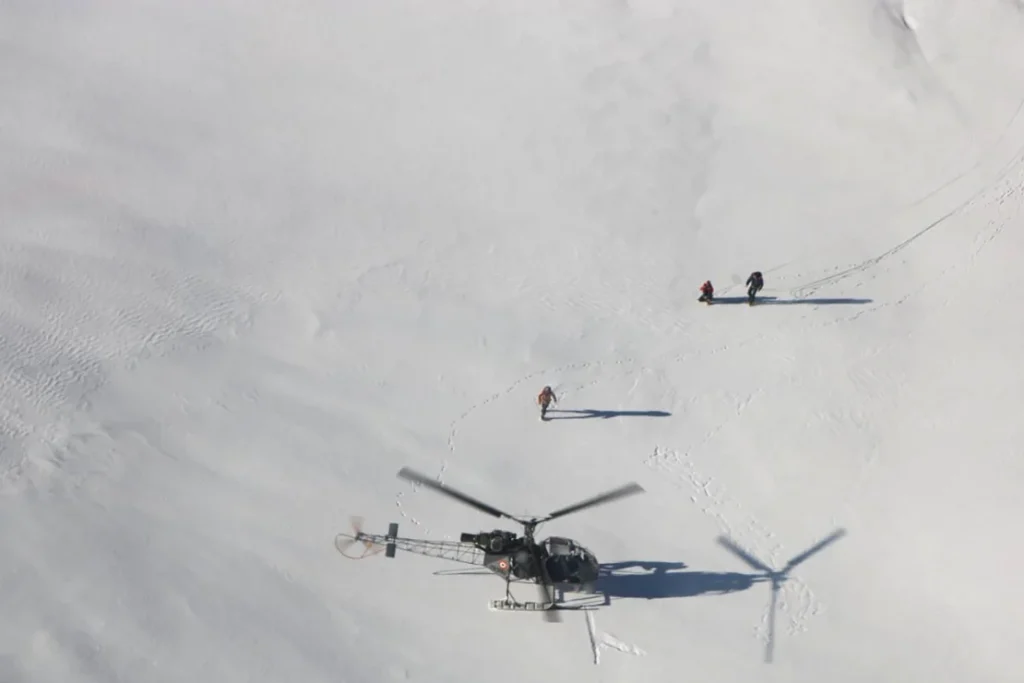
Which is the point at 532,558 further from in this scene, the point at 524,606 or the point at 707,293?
the point at 707,293

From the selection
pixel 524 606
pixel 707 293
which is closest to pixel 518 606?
pixel 524 606

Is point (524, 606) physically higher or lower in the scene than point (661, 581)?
lower

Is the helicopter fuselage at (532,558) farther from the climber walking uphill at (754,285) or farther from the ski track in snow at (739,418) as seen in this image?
the climber walking uphill at (754,285)

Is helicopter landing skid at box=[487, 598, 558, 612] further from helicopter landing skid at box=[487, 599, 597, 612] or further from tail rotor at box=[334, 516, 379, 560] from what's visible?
tail rotor at box=[334, 516, 379, 560]

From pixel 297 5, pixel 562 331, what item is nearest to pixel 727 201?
pixel 562 331

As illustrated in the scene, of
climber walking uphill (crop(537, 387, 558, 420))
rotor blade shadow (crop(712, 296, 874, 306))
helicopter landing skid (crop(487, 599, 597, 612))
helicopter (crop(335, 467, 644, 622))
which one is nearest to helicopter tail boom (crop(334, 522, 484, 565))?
helicopter (crop(335, 467, 644, 622))

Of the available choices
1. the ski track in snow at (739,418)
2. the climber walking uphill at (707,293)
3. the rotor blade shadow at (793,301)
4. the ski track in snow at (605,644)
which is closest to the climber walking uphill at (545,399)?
the ski track in snow at (739,418)
